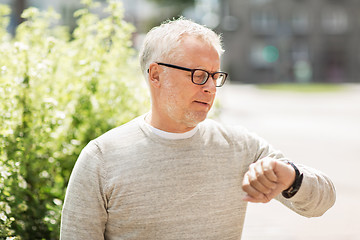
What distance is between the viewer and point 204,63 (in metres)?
1.99

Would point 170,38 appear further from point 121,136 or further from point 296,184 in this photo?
point 296,184

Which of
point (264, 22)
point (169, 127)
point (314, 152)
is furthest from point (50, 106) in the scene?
point (264, 22)

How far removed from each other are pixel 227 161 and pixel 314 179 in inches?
14.4

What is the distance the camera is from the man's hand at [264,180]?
1673mm

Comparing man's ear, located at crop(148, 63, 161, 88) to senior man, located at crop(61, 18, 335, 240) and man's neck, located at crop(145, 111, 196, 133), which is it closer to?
senior man, located at crop(61, 18, 335, 240)

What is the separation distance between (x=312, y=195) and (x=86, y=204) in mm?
843

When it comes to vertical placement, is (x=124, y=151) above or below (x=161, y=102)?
below

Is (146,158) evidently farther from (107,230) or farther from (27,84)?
(27,84)

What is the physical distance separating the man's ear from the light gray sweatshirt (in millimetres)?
174

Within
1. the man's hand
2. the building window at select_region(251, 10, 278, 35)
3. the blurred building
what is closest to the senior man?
the man's hand

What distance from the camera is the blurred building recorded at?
153 feet

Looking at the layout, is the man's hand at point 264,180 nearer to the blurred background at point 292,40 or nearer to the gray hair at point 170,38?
the gray hair at point 170,38

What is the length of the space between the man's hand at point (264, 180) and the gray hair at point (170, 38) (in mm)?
546

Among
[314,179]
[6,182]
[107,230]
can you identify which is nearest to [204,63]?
[314,179]
